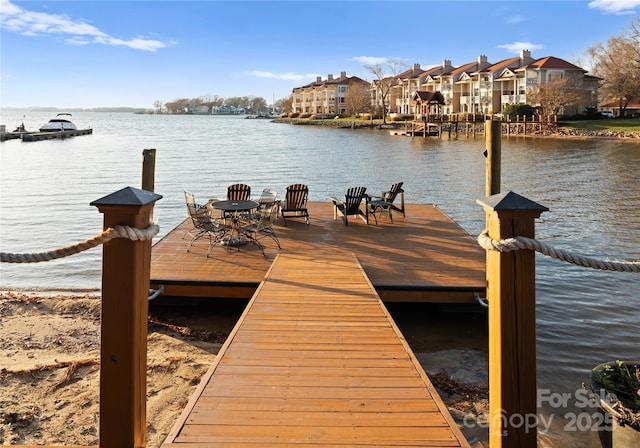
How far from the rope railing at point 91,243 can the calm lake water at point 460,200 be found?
188 inches

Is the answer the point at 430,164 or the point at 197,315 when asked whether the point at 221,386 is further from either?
the point at 430,164

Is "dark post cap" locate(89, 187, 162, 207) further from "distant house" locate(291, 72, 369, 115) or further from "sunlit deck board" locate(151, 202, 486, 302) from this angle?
"distant house" locate(291, 72, 369, 115)

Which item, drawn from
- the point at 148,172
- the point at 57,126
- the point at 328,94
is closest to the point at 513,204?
the point at 148,172

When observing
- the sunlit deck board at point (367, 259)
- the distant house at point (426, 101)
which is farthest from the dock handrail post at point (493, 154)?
the distant house at point (426, 101)

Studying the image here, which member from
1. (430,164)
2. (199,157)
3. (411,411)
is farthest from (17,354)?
(199,157)

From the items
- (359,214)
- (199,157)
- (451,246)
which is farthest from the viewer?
(199,157)

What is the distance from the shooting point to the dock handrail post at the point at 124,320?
8.62ft

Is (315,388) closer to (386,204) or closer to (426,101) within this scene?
(386,204)

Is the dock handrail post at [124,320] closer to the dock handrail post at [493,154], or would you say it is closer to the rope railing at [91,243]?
the rope railing at [91,243]

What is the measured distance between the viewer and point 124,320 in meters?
2.71

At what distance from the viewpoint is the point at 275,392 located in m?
3.97

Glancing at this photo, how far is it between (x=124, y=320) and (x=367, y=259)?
666 centimetres

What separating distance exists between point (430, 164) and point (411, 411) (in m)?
33.3

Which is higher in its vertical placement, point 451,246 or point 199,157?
point 199,157
